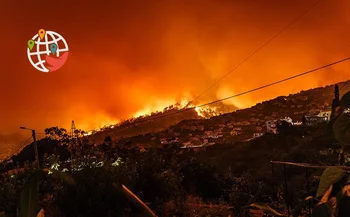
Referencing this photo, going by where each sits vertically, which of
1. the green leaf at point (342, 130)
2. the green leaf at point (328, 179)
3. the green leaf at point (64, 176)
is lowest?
the green leaf at point (328, 179)

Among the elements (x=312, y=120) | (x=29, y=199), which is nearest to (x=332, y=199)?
(x=29, y=199)

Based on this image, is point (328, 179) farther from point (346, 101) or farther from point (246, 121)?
point (246, 121)

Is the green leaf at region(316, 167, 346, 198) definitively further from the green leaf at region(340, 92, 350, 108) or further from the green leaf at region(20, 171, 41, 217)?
the green leaf at region(20, 171, 41, 217)

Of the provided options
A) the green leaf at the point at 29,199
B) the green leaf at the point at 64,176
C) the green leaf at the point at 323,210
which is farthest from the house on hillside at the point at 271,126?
the green leaf at the point at 323,210

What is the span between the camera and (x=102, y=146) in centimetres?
1541

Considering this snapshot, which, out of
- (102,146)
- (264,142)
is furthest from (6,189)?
(264,142)

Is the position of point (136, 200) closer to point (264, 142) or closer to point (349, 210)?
point (349, 210)

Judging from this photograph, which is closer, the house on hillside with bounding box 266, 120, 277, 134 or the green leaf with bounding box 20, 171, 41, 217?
the green leaf with bounding box 20, 171, 41, 217

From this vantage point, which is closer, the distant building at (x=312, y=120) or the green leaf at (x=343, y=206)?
the green leaf at (x=343, y=206)

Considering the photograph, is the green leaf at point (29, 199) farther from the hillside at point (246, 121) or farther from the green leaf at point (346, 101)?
the hillside at point (246, 121)

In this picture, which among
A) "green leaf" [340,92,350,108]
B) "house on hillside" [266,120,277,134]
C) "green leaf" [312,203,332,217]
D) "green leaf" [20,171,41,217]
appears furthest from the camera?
"house on hillside" [266,120,277,134]

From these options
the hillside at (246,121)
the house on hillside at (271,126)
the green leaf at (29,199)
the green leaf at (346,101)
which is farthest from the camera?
the house on hillside at (271,126)

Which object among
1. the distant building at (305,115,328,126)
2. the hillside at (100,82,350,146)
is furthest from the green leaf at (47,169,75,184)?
the distant building at (305,115,328,126)

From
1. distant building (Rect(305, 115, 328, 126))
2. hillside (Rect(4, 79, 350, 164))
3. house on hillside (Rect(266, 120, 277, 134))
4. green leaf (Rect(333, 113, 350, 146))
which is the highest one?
hillside (Rect(4, 79, 350, 164))
